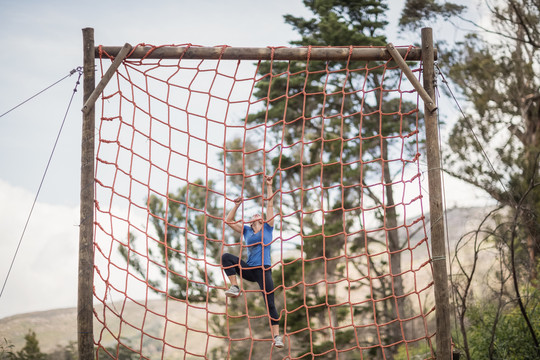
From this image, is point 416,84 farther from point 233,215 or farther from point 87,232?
point 87,232

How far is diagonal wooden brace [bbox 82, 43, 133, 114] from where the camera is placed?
4.02 meters

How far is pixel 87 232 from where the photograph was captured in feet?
12.8

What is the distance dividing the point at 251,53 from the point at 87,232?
64.2 inches

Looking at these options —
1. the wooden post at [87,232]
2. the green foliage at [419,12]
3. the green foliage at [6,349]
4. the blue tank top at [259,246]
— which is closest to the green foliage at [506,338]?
the blue tank top at [259,246]

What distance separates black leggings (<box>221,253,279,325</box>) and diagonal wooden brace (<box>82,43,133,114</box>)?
144 centimetres

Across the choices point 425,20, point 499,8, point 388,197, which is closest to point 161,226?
point 388,197

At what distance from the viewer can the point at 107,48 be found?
418 centimetres

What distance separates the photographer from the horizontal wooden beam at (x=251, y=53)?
420 centimetres

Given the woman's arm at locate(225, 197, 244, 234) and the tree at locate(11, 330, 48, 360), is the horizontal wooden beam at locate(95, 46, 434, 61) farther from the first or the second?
the tree at locate(11, 330, 48, 360)

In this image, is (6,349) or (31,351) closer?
(6,349)

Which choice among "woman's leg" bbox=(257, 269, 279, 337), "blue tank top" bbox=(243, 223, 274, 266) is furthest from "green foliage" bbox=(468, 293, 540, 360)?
"blue tank top" bbox=(243, 223, 274, 266)

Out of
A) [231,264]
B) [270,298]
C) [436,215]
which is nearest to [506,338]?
[436,215]

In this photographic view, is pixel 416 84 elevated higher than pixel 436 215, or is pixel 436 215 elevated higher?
pixel 416 84

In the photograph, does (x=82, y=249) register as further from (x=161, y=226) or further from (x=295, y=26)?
(x=161, y=226)
